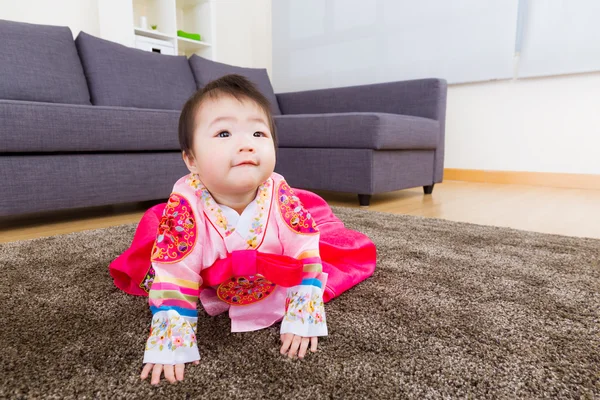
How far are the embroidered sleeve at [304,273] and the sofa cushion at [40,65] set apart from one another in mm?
1774

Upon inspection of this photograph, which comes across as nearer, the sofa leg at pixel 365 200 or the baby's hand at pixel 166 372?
the baby's hand at pixel 166 372

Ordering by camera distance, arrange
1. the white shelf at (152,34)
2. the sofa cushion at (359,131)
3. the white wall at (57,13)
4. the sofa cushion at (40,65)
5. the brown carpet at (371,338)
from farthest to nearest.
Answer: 1. the white shelf at (152,34)
2. the white wall at (57,13)
3. the sofa cushion at (359,131)
4. the sofa cushion at (40,65)
5. the brown carpet at (371,338)

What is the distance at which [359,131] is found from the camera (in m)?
1.98

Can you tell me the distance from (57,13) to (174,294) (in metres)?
3.20

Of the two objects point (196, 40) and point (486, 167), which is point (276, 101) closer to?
point (196, 40)

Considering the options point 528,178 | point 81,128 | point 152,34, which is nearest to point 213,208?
point 81,128

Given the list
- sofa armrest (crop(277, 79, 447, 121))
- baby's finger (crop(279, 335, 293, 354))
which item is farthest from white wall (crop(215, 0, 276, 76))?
baby's finger (crop(279, 335, 293, 354))

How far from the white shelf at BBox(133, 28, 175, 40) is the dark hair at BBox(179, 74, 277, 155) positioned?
2898mm

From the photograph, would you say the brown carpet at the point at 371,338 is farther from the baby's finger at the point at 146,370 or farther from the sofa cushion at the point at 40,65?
the sofa cushion at the point at 40,65

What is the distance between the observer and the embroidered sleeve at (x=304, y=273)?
1.96 feet

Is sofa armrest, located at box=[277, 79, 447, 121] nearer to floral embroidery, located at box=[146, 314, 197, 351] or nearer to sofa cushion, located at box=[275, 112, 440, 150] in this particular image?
sofa cushion, located at box=[275, 112, 440, 150]

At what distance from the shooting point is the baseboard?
2781mm

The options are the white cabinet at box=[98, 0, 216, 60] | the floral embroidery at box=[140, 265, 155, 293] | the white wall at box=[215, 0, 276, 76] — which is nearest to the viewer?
the floral embroidery at box=[140, 265, 155, 293]

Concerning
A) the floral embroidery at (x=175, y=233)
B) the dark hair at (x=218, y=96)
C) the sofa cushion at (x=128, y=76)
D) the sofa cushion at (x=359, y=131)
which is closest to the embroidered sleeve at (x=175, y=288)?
the floral embroidery at (x=175, y=233)
